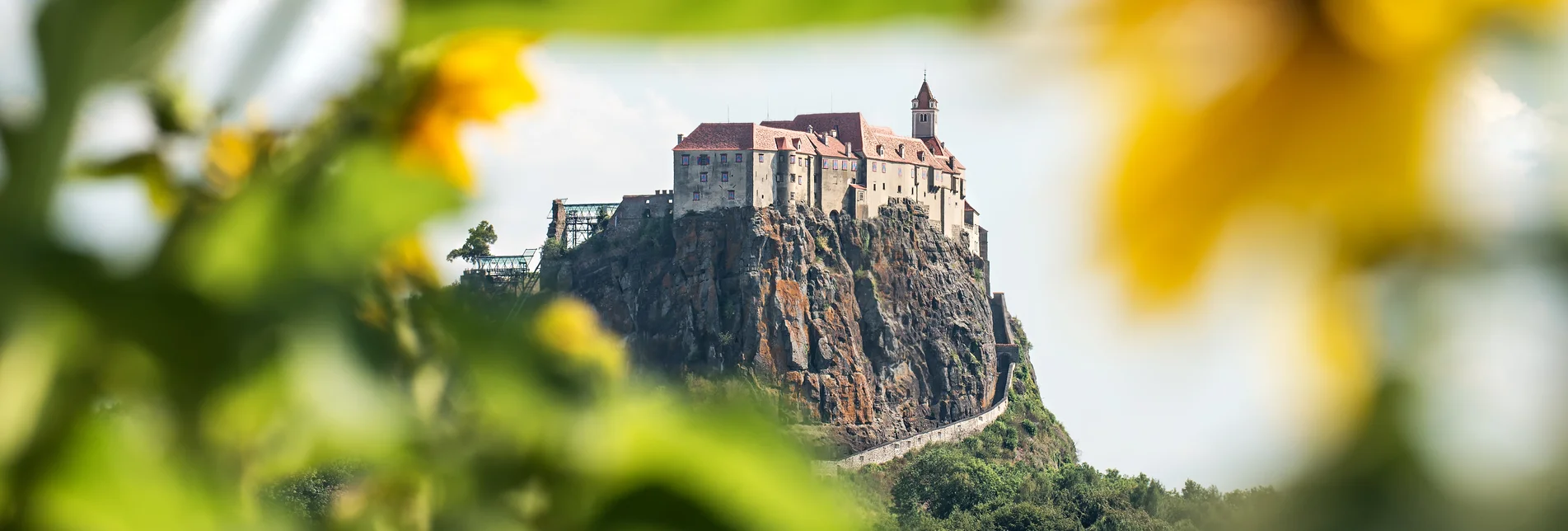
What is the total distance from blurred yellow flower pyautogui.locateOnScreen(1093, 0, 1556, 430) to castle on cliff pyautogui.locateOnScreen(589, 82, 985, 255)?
702 inches

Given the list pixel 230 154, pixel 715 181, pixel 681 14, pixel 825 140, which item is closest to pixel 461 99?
pixel 230 154

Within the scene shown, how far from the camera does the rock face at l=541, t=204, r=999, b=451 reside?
18.4 m

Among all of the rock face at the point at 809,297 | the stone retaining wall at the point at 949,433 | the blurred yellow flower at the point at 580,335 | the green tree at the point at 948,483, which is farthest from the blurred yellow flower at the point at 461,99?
the rock face at the point at 809,297

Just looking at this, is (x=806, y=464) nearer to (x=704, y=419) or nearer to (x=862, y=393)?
(x=704, y=419)

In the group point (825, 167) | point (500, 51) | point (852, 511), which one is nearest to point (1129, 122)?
point (852, 511)

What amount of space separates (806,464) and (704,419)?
2 centimetres

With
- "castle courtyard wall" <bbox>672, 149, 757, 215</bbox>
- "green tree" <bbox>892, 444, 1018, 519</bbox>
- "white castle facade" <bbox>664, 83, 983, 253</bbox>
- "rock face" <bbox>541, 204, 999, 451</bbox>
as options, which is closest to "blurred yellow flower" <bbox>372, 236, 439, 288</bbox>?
"green tree" <bbox>892, 444, 1018, 519</bbox>

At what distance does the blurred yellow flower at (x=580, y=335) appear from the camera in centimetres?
48

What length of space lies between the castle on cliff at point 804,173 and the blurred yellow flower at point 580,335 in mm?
17353

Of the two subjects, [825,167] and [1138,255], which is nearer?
[1138,255]

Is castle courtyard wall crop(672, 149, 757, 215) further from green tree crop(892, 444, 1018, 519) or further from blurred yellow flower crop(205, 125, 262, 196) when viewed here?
blurred yellow flower crop(205, 125, 262, 196)

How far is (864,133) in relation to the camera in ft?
61.6

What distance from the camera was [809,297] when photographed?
1911 centimetres

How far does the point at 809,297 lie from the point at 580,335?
18.6 meters
